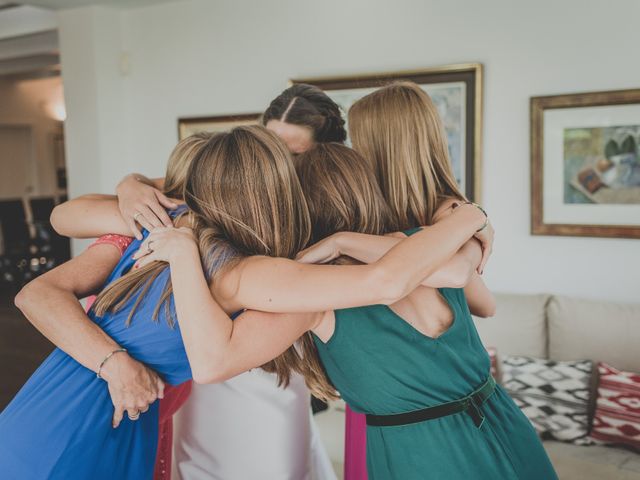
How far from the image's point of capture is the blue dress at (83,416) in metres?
1.28

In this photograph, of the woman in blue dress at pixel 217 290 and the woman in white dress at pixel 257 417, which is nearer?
the woman in blue dress at pixel 217 290

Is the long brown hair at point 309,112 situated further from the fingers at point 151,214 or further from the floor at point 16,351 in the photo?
the floor at point 16,351

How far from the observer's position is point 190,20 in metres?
4.36

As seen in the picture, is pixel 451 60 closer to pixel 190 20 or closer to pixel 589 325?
pixel 589 325

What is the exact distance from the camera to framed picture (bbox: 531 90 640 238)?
3115mm

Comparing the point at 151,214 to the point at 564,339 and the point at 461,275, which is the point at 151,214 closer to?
the point at 461,275

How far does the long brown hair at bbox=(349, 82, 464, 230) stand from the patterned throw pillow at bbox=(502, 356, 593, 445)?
65.1 inches

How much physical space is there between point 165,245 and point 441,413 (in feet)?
2.04

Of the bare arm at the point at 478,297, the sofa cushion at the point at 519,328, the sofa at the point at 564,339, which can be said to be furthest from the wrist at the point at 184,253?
the sofa cushion at the point at 519,328

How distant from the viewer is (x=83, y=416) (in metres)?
1.32

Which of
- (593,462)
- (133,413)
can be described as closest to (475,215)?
(133,413)

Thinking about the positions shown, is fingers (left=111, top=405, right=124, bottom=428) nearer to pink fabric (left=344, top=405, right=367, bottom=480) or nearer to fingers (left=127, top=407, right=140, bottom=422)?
fingers (left=127, top=407, right=140, bottom=422)

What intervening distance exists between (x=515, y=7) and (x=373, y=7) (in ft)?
2.66

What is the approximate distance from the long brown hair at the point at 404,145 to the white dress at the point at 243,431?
0.84 metres
